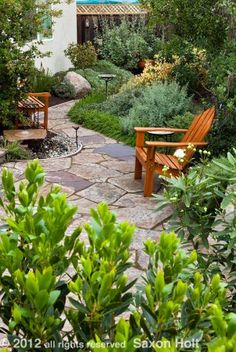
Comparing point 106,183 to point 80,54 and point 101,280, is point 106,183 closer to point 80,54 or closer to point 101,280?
point 101,280

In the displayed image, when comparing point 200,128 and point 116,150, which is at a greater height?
point 200,128

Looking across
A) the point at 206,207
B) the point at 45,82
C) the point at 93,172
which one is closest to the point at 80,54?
the point at 45,82

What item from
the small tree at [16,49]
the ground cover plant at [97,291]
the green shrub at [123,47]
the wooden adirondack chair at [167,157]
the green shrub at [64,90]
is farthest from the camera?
the green shrub at [123,47]

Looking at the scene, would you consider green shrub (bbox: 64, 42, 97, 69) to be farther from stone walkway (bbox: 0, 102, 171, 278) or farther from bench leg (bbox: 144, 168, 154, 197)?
bench leg (bbox: 144, 168, 154, 197)

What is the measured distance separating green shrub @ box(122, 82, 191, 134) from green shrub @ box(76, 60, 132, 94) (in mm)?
2406

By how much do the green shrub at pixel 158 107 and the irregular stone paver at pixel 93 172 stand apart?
156 cm

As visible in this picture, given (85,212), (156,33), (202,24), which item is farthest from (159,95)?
(156,33)

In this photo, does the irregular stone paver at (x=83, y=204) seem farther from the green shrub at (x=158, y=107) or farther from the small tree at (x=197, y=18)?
the small tree at (x=197, y=18)

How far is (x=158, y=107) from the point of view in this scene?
832 cm

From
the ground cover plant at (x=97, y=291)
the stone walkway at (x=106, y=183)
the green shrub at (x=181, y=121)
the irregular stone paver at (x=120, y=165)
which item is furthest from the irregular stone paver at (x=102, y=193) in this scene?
the ground cover plant at (x=97, y=291)

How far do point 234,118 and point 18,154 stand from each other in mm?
2873

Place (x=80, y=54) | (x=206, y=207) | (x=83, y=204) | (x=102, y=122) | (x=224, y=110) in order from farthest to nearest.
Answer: (x=80, y=54)
(x=102, y=122)
(x=224, y=110)
(x=83, y=204)
(x=206, y=207)

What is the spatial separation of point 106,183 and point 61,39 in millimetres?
7604

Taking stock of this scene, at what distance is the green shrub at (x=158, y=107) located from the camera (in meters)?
8.16
